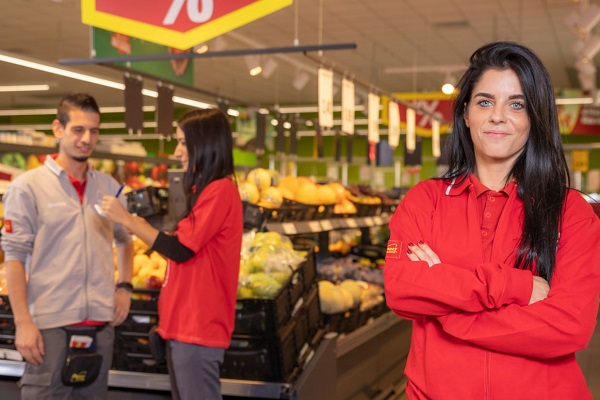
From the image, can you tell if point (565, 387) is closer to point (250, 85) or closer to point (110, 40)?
point (110, 40)

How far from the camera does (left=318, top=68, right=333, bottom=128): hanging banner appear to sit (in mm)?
7051

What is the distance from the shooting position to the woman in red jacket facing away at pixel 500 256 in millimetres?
1883

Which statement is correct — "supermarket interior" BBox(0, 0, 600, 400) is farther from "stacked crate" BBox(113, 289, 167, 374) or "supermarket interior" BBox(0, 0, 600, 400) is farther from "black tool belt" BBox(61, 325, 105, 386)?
"black tool belt" BBox(61, 325, 105, 386)

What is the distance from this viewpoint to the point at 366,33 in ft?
39.0

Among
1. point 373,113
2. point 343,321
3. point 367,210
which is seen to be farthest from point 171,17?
point 373,113

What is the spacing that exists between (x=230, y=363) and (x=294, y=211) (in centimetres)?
164

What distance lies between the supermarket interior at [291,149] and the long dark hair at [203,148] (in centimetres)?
33

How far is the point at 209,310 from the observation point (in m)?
3.25

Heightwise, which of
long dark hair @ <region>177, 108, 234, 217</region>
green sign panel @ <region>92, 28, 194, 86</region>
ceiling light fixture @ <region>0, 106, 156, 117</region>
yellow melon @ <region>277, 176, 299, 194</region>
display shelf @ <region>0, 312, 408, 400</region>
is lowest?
display shelf @ <region>0, 312, 408, 400</region>

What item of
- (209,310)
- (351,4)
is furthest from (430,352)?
(351,4)

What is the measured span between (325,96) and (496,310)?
5451 millimetres

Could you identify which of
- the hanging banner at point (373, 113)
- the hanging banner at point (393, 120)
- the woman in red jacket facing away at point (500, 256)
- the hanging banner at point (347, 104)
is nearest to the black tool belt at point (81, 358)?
the woman in red jacket facing away at point (500, 256)

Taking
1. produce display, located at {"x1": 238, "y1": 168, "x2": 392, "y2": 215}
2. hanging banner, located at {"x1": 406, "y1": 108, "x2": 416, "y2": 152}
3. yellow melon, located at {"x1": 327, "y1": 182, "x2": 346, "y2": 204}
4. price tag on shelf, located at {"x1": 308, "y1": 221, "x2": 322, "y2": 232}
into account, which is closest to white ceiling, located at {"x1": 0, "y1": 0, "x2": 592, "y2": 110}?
hanging banner, located at {"x1": 406, "y1": 108, "x2": 416, "y2": 152}

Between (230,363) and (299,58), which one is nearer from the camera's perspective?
(230,363)
